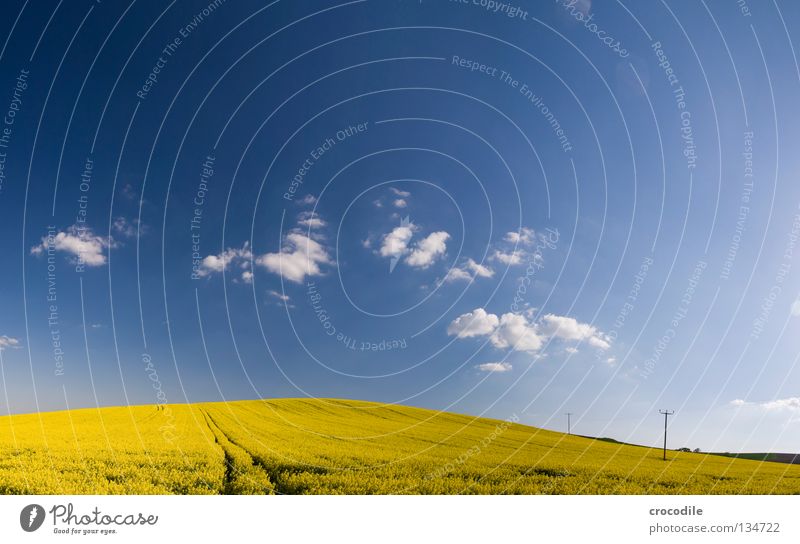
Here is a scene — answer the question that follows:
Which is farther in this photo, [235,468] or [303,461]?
[303,461]

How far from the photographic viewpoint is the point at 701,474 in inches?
917

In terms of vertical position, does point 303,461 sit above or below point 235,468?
above

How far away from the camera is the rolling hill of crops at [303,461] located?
12.6m

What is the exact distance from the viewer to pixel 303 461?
1561cm

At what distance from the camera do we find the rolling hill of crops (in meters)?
12.6
